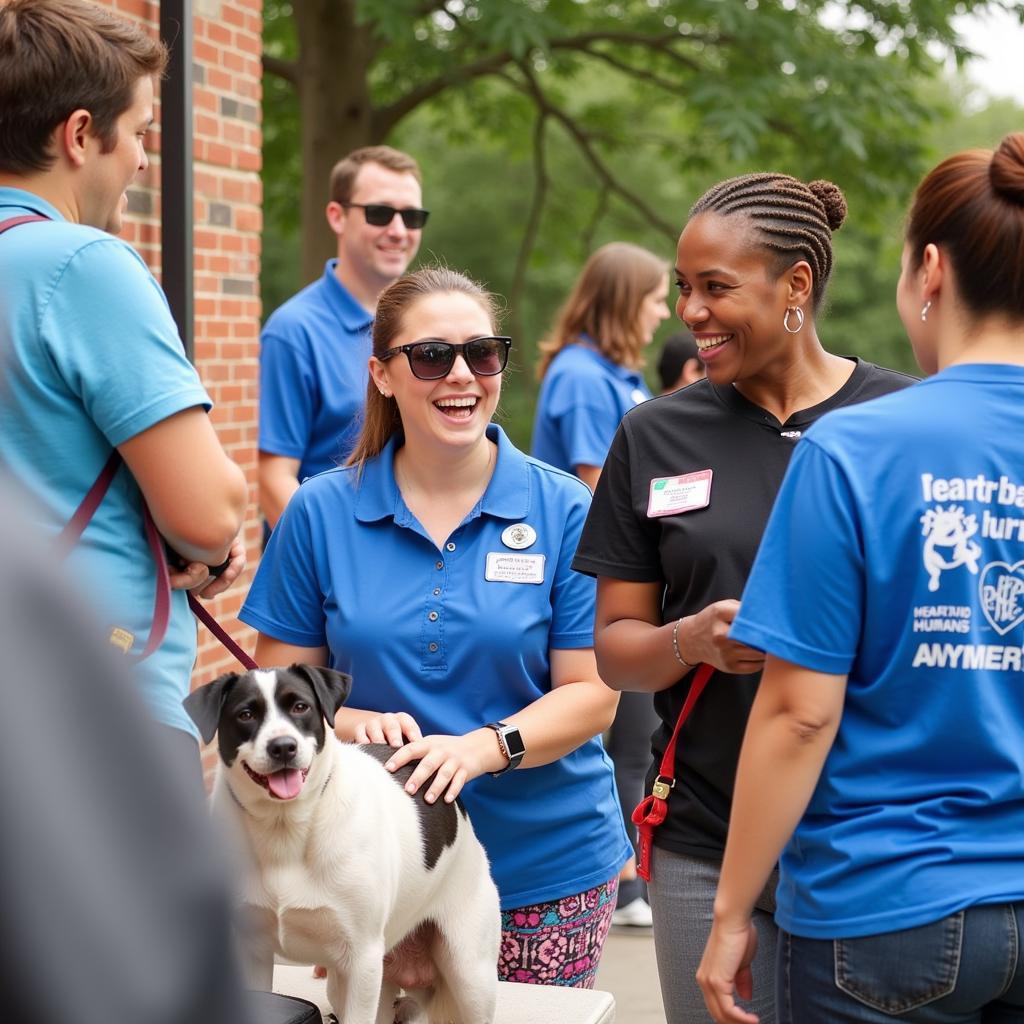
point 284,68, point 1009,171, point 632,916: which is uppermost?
point 284,68

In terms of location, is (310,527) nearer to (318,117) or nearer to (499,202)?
(318,117)

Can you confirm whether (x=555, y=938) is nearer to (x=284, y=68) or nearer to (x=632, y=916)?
(x=632, y=916)

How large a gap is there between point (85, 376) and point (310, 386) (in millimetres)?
3129

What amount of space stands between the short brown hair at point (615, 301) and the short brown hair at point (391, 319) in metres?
3.06

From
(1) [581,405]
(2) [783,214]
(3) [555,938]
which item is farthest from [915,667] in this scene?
(1) [581,405]

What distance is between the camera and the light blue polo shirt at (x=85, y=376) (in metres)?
2.30

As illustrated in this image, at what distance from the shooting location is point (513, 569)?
3.19m

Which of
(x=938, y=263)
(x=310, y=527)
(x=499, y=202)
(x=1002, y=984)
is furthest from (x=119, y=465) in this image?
(x=499, y=202)

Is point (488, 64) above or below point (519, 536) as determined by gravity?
above

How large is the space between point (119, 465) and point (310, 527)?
84 centimetres

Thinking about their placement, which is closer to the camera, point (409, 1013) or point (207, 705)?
point (207, 705)

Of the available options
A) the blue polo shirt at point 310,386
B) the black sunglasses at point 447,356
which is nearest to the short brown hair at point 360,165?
the blue polo shirt at point 310,386

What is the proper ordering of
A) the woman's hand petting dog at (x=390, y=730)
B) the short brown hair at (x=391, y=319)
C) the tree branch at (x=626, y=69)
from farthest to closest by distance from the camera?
the tree branch at (x=626, y=69) < the short brown hair at (x=391, y=319) < the woman's hand petting dog at (x=390, y=730)

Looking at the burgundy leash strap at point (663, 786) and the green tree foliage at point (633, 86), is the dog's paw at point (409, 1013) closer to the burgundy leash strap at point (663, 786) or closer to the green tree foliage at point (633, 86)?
the burgundy leash strap at point (663, 786)
